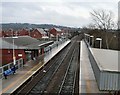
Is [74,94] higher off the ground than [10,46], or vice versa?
[10,46]

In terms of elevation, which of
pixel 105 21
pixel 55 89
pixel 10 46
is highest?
pixel 105 21

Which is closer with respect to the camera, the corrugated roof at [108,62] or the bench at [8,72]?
the corrugated roof at [108,62]

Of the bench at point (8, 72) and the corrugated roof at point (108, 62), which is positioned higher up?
the corrugated roof at point (108, 62)

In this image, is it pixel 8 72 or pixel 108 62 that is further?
pixel 8 72

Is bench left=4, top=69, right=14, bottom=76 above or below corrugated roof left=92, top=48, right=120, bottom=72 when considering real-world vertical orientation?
below

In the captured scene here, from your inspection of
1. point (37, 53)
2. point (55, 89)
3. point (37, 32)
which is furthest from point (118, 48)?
point (37, 32)

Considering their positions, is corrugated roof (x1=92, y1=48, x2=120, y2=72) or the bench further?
the bench

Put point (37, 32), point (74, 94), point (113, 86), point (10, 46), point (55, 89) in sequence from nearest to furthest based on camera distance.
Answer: point (113, 86) → point (74, 94) → point (55, 89) → point (10, 46) → point (37, 32)

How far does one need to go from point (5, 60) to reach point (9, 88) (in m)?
11.5

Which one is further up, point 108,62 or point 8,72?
point 108,62

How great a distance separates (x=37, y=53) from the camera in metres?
31.0

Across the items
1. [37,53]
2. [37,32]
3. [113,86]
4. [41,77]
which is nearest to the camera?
[113,86]

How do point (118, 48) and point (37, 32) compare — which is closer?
point (118, 48)

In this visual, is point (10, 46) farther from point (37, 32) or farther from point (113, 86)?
point (37, 32)
